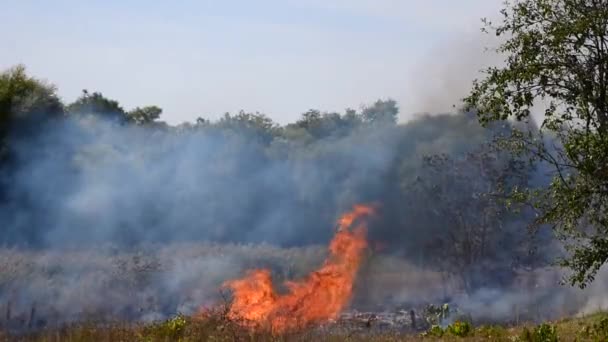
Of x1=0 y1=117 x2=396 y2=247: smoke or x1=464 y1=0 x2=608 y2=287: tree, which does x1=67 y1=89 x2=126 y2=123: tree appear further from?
x1=464 y1=0 x2=608 y2=287: tree

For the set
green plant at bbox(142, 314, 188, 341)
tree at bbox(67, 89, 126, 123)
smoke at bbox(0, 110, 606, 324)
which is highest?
tree at bbox(67, 89, 126, 123)

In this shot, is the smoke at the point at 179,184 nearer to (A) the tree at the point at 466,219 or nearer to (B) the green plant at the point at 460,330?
(A) the tree at the point at 466,219

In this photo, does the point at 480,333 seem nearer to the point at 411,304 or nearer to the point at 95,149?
the point at 411,304

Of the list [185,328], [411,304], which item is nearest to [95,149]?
[411,304]

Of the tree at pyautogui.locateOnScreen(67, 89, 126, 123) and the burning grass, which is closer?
the burning grass

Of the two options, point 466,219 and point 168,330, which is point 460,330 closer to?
point 168,330

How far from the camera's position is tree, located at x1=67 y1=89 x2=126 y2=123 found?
65.1 metres

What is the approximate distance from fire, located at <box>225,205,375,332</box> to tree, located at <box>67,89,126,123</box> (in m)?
26.8

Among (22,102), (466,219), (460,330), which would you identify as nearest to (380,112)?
(466,219)

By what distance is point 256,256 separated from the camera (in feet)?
152

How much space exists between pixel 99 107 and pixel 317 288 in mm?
35497

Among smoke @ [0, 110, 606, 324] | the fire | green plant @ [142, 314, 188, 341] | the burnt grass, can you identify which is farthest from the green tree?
green plant @ [142, 314, 188, 341]

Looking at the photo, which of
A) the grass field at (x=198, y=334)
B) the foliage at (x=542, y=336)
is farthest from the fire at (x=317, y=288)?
the foliage at (x=542, y=336)

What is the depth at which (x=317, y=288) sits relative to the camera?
38.1m
